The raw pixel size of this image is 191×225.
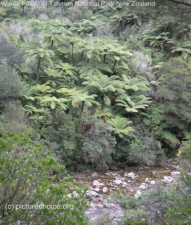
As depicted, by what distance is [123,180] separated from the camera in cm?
720

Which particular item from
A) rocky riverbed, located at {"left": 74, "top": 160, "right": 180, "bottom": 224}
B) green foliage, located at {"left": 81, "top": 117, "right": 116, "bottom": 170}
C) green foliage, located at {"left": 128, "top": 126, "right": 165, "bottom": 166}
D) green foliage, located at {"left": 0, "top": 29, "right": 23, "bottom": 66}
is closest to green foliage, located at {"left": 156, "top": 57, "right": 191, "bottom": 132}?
green foliage, located at {"left": 128, "top": 126, "right": 165, "bottom": 166}

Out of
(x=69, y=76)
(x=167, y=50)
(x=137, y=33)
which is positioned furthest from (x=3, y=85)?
(x=137, y=33)

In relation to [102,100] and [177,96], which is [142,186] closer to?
[177,96]

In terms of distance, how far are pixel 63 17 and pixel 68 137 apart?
13.6m

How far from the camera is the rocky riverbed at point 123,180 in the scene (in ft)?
20.2

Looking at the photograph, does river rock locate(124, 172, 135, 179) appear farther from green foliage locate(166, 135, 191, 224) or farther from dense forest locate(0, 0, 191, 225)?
green foliage locate(166, 135, 191, 224)

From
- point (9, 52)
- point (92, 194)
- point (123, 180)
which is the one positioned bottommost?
point (123, 180)

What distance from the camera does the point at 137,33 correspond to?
1522 centimetres

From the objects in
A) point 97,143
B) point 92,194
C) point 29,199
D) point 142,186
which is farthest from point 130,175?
point 29,199

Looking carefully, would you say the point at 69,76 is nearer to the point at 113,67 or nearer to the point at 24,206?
the point at 113,67

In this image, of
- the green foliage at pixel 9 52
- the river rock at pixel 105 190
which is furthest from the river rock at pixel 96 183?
the green foliage at pixel 9 52

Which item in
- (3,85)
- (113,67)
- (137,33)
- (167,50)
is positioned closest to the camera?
(3,85)

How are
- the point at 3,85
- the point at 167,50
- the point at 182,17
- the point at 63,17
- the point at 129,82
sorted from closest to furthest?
the point at 182,17
the point at 3,85
the point at 129,82
the point at 167,50
the point at 63,17

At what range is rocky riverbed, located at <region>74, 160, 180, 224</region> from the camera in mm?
6152
